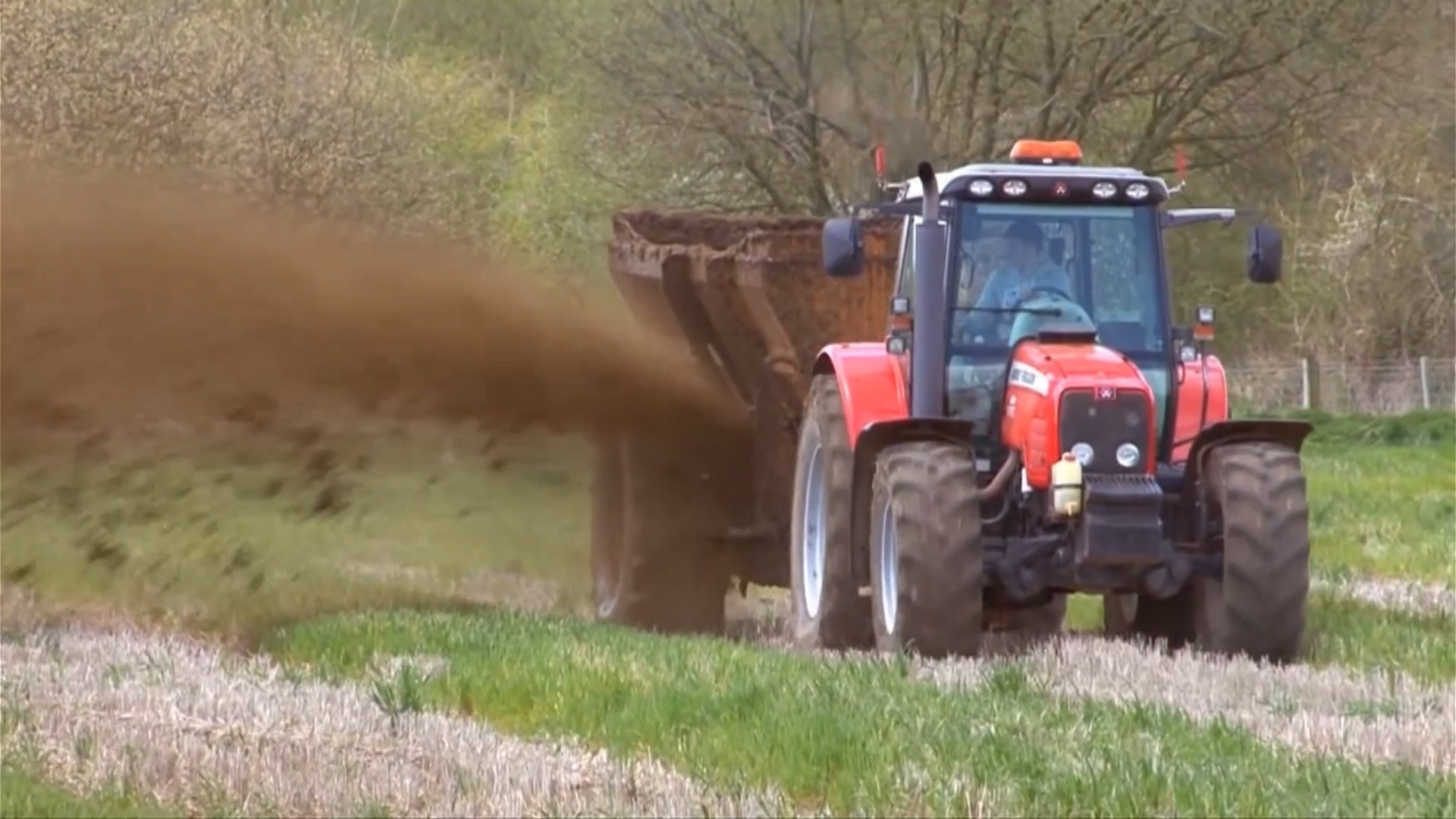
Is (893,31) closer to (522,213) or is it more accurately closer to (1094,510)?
(522,213)

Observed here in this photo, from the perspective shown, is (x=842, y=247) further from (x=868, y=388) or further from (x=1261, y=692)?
(x=1261, y=692)

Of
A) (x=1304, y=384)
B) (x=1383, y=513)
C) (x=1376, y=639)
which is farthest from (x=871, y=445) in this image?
(x=1304, y=384)

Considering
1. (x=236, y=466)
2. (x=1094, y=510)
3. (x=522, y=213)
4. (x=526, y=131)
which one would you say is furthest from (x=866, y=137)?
(x=1094, y=510)

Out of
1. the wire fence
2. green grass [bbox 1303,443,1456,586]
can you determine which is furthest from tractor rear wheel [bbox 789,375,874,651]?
the wire fence

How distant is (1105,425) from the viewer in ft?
25.2

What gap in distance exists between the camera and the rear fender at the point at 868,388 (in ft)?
27.5

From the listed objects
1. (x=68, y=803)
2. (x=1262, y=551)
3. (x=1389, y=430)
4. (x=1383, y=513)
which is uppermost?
(x=1389, y=430)

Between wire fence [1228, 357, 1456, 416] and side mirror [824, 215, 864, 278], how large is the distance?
2144 centimetres

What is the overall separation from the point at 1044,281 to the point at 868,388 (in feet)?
2.56

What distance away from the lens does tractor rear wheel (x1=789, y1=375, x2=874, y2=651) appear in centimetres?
838

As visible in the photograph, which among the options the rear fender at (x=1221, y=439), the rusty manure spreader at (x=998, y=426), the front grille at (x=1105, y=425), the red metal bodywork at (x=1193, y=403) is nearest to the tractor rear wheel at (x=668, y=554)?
the rusty manure spreader at (x=998, y=426)

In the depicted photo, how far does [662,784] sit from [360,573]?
496cm

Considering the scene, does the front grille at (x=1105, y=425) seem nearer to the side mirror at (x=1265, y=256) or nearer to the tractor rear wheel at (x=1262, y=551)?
the tractor rear wheel at (x=1262, y=551)

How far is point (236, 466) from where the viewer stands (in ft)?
30.7
